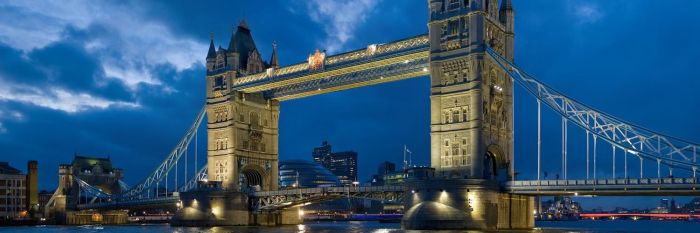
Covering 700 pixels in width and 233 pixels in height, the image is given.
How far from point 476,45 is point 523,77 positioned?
5242 millimetres

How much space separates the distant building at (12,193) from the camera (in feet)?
503

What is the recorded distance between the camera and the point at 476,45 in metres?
73.6

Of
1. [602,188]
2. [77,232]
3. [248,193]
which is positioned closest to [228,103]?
[248,193]

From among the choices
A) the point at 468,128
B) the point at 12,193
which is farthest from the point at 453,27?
the point at 12,193

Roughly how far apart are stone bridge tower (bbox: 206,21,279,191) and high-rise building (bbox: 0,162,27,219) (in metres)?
66.9

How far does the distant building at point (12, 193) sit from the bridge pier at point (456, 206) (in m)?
103

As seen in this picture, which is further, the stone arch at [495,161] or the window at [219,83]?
the window at [219,83]

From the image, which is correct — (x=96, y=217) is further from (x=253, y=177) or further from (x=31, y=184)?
(x=253, y=177)

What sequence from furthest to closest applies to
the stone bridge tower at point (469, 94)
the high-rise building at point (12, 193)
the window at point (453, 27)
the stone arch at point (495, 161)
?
the high-rise building at point (12, 193)
the stone arch at point (495, 161)
the window at point (453, 27)
the stone bridge tower at point (469, 94)

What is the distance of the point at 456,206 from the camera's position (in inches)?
2783

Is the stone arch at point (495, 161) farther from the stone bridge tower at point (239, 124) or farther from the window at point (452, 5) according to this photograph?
the stone bridge tower at point (239, 124)

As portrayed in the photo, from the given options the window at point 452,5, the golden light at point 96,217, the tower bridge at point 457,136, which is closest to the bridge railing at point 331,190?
the tower bridge at point 457,136

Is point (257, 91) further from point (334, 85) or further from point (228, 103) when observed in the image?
point (334, 85)

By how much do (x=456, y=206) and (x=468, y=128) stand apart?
731cm
